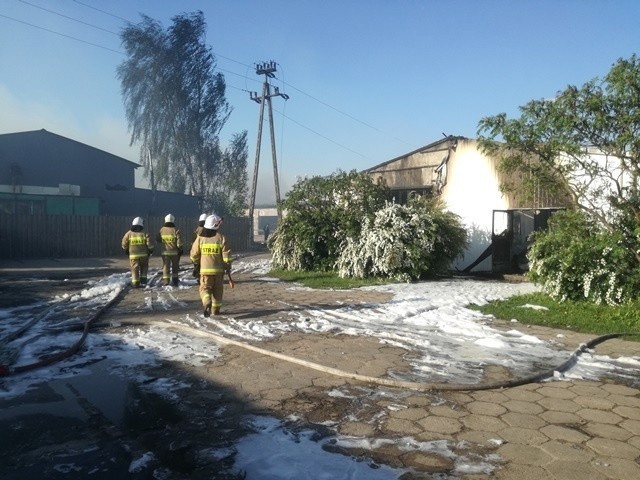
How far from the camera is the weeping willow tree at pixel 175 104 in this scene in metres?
35.3

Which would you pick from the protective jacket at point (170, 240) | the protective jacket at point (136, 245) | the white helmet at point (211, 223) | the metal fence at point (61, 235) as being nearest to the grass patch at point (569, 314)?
the white helmet at point (211, 223)

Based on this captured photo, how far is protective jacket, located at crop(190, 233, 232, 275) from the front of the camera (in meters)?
8.42

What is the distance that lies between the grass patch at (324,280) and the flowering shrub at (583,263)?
434 cm

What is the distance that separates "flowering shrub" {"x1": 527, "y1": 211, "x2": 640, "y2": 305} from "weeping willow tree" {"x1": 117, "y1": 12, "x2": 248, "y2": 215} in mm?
27640

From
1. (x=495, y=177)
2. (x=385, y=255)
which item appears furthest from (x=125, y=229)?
(x=495, y=177)

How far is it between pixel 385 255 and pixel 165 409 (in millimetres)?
9915

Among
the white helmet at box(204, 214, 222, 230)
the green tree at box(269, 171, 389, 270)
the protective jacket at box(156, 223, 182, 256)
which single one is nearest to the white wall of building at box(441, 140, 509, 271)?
the green tree at box(269, 171, 389, 270)

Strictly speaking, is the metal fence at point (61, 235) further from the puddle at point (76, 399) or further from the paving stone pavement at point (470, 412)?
the puddle at point (76, 399)

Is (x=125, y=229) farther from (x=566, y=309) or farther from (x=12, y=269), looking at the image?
(x=566, y=309)

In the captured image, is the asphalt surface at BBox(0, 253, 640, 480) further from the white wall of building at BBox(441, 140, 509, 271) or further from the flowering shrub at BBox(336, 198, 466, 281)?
the white wall of building at BBox(441, 140, 509, 271)

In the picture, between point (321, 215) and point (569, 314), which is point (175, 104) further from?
point (569, 314)

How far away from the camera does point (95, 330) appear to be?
7.82 meters

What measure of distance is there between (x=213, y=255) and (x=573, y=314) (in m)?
6.02

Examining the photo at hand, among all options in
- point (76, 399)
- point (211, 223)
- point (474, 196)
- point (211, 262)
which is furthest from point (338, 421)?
point (474, 196)
